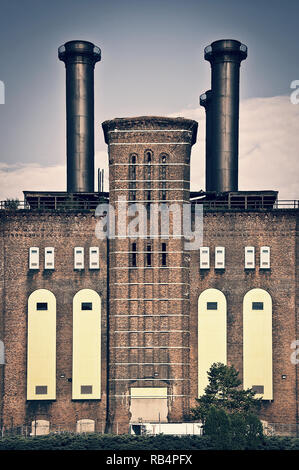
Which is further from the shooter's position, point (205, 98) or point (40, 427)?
point (205, 98)

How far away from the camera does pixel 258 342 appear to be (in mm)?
87938

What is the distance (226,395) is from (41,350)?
15.3m

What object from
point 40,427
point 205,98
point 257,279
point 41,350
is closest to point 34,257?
point 41,350

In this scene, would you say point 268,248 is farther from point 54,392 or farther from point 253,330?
point 54,392

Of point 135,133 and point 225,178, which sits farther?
point 225,178

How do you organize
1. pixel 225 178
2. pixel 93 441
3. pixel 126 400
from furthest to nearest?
pixel 225 178 → pixel 126 400 → pixel 93 441

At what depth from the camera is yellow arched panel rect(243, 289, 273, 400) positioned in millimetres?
87500

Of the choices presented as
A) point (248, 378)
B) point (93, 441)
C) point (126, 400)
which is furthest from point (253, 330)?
point (93, 441)

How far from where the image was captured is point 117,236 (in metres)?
86.9

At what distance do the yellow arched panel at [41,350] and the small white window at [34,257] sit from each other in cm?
261

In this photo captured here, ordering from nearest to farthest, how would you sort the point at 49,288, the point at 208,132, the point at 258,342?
the point at 258,342 < the point at 49,288 < the point at 208,132

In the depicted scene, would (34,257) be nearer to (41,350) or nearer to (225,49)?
(41,350)

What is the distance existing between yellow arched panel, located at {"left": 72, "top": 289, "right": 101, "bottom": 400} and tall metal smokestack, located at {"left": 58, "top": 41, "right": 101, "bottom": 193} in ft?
51.4

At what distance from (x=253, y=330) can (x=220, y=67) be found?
85.6 ft
